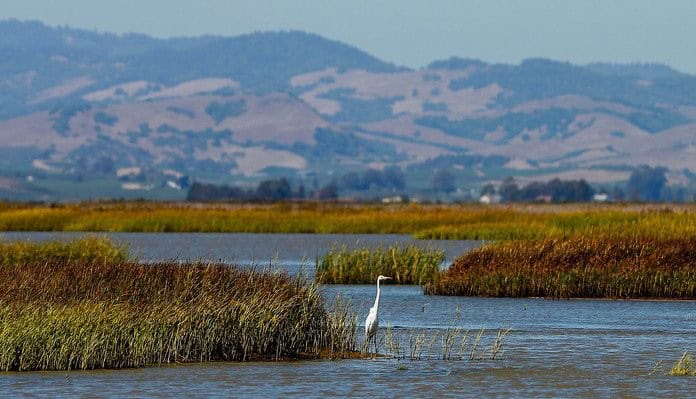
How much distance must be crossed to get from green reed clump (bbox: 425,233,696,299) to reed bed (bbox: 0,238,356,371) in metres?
10.8

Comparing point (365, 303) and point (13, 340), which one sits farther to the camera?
point (365, 303)

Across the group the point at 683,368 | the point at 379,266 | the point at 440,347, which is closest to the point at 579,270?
the point at 379,266

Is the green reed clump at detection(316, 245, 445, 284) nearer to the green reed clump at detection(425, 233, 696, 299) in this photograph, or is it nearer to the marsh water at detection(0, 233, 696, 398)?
the green reed clump at detection(425, 233, 696, 299)

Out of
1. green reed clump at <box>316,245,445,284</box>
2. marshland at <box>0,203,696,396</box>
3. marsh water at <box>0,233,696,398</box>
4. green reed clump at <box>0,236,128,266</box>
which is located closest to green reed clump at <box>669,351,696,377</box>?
marshland at <box>0,203,696,396</box>

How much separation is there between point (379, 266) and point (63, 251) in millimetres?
8354

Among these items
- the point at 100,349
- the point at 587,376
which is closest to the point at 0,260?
the point at 100,349

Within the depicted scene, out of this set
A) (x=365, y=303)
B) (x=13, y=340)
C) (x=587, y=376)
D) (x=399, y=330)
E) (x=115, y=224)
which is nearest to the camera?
(x=13, y=340)

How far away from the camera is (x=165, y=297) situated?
2450cm

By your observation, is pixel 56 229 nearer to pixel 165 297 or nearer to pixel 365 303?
pixel 365 303

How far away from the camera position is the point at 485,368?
933 inches

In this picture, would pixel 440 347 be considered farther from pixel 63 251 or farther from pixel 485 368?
pixel 63 251

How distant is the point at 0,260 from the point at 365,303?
28.7 ft

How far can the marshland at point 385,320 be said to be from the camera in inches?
866

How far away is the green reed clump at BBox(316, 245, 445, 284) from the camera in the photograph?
129ft
